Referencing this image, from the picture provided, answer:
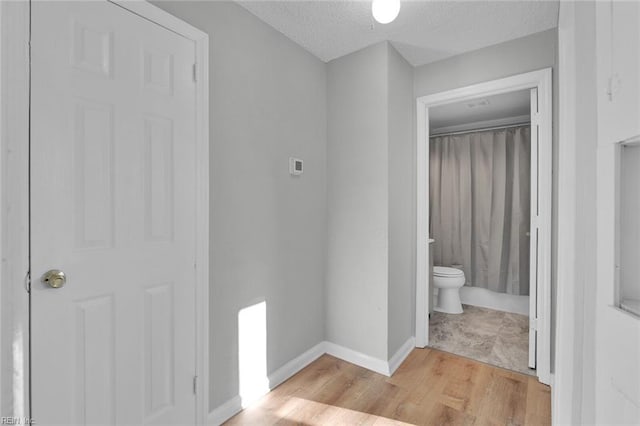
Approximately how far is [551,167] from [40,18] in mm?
2831

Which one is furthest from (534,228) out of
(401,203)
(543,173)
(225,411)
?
(225,411)

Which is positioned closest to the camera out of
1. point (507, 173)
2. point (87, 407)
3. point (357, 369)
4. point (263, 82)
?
point (87, 407)

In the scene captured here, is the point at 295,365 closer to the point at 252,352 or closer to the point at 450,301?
the point at 252,352

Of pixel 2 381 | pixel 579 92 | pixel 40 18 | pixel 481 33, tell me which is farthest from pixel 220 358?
pixel 481 33

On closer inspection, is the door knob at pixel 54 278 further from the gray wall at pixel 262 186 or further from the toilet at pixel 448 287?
the toilet at pixel 448 287

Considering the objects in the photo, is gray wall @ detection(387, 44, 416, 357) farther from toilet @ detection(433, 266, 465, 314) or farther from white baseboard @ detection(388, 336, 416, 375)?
toilet @ detection(433, 266, 465, 314)

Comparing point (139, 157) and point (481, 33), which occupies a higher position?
point (481, 33)

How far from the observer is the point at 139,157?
1.37 metres

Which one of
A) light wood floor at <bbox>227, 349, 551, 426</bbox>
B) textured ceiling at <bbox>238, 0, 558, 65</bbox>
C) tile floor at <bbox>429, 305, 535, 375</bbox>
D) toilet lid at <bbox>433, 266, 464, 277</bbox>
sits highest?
textured ceiling at <bbox>238, 0, 558, 65</bbox>

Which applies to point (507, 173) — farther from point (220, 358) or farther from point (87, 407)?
point (87, 407)

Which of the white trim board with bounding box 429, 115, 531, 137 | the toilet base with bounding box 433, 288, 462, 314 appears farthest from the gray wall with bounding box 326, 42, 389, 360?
the white trim board with bounding box 429, 115, 531, 137

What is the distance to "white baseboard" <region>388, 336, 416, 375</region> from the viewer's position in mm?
2277

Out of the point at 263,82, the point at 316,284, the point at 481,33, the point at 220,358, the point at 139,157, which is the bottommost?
the point at 220,358

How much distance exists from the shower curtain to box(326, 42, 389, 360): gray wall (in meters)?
2.06
